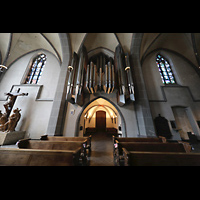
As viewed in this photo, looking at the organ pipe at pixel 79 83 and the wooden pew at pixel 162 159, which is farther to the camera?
the organ pipe at pixel 79 83

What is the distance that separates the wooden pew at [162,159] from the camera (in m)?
1.45

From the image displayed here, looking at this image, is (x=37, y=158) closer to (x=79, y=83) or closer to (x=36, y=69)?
(x=79, y=83)

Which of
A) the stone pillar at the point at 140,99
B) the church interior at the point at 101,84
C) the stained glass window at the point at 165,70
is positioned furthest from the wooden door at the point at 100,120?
the stained glass window at the point at 165,70

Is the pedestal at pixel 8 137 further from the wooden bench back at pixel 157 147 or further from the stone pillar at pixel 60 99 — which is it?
the wooden bench back at pixel 157 147

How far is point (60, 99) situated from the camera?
444 centimetres

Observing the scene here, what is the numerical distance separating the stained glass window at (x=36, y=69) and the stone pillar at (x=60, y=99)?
8.69ft

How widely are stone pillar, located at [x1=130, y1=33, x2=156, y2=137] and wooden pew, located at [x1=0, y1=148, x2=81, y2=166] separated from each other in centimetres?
386

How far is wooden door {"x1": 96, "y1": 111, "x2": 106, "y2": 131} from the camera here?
11.1m

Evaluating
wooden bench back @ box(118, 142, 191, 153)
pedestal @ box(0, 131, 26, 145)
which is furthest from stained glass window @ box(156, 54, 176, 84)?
pedestal @ box(0, 131, 26, 145)

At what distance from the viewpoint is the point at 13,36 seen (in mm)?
5879
